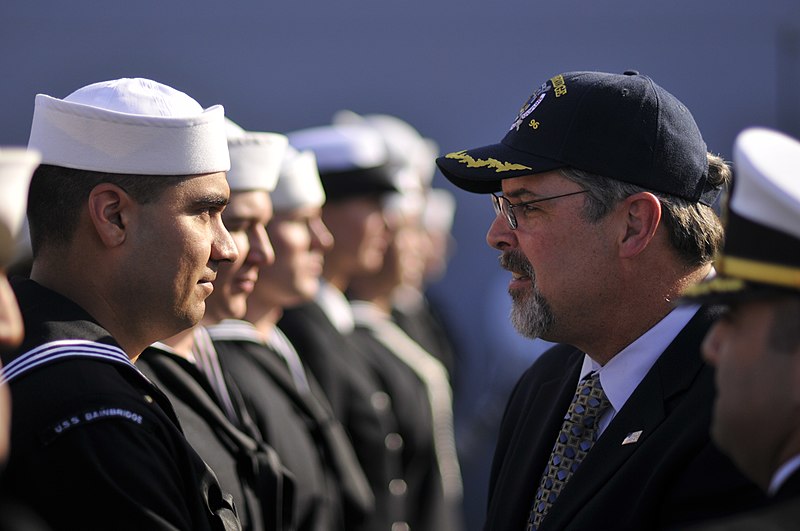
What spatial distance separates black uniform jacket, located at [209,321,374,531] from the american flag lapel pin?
152cm

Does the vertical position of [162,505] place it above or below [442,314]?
above

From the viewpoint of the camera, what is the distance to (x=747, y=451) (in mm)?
2027

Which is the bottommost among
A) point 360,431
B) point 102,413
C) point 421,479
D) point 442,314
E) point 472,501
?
point 472,501

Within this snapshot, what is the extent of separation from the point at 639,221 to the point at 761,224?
968mm

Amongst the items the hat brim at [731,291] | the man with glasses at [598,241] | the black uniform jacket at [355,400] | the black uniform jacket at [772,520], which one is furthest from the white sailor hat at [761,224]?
the black uniform jacket at [355,400]

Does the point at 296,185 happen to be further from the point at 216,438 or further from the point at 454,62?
the point at 454,62

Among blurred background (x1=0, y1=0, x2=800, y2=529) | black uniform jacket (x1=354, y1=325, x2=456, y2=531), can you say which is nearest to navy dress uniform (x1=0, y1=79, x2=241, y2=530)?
black uniform jacket (x1=354, y1=325, x2=456, y2=531)

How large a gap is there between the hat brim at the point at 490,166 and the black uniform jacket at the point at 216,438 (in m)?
1.04

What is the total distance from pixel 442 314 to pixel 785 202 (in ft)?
25.8

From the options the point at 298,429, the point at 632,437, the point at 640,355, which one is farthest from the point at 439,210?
the point at 632,437

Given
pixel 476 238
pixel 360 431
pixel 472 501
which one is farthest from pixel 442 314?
pixel 360 431

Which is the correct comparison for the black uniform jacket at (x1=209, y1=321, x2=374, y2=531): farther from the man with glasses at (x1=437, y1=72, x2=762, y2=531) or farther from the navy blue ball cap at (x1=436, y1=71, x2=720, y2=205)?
Answer: the navy blue ball cap at (x1=436, y1=71, x2=720, y2=205)

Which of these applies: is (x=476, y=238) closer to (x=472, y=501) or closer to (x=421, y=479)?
(x=472, y=501)

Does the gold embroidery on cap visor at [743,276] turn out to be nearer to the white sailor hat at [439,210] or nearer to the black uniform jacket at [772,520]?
the black uniform jacket at [772,520]
